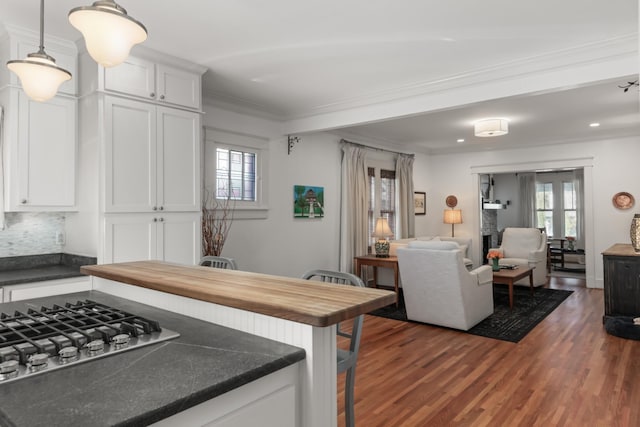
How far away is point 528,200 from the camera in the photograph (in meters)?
10.6

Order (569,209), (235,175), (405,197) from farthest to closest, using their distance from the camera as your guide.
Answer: (569,209) < (405,197) < (235,175)

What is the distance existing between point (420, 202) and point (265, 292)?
736 centimetres

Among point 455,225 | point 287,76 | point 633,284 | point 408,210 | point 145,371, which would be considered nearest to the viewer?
point 145,371

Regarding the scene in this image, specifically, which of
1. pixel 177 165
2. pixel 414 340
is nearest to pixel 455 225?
pixel 414 340

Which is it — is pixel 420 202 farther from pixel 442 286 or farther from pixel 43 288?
pixel 43 288

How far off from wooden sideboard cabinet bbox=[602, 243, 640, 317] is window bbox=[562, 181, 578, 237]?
6.33 m

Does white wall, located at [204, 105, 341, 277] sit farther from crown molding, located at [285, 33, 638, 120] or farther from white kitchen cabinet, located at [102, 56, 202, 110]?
crown molding, located at [285, 33, 638, 120]

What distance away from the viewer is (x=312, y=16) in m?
2.70

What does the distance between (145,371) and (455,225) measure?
8.11 meters

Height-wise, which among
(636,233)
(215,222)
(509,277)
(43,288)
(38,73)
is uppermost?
(38,73)

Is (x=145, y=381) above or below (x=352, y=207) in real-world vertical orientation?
below

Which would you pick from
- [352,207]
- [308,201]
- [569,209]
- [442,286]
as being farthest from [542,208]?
[442,286]

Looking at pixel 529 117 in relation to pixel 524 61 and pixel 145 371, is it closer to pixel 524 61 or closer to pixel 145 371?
pixel 524 61

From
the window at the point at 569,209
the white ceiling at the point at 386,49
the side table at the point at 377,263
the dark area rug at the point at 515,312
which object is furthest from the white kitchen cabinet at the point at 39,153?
the window at the point at 569,209
